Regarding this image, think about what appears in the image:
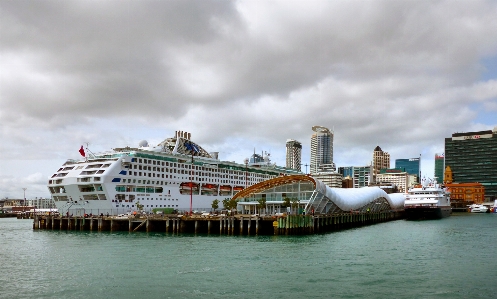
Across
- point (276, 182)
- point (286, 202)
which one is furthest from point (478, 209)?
point (286, 202)

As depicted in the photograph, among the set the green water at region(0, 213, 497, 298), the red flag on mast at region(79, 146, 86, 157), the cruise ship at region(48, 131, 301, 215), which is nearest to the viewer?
the green water at region(0, 213, 497, 298)

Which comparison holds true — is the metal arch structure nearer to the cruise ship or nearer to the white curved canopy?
the white curved canopy

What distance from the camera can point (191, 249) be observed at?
156 ft

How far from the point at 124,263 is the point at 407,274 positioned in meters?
22.6

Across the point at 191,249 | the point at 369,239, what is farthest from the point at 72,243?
the point at 369,239

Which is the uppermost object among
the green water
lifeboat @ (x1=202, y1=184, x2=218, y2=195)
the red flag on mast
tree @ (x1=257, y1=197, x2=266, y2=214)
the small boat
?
the red flag on mast

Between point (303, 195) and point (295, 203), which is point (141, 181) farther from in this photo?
point (295, 203)

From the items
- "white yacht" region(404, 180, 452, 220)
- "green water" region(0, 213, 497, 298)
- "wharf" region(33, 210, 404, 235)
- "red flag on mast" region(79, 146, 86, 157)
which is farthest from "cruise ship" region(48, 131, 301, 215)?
"white yacht" region(404, 180, 452, 220)

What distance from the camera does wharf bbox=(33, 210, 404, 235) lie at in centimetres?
6247

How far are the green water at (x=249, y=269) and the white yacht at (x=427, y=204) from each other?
2228 inches

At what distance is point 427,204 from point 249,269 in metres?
89.1

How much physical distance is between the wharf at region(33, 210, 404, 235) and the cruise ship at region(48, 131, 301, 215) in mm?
6991

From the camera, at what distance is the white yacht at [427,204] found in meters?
111

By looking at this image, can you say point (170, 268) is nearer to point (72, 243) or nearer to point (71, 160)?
point (72, 243)
